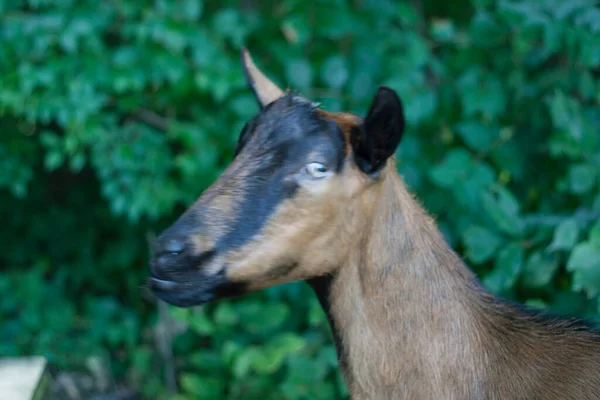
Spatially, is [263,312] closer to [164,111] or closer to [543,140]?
[164,111]

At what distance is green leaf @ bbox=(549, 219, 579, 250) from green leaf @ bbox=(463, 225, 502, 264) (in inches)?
11.6

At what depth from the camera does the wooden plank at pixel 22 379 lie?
3.04 m

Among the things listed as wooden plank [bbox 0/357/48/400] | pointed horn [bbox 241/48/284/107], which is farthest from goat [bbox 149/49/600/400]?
wooden plank [bbox 0/357/48/400]

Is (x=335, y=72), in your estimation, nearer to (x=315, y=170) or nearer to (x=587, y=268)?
(x=587, y=268)

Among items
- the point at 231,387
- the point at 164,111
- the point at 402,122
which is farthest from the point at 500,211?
the point at 164,111

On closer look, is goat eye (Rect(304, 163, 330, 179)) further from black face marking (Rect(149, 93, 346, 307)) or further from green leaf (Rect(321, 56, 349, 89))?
green leaf (Rect(321, 56, 349, 89))

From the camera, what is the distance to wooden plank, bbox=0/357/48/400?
3.04 meters

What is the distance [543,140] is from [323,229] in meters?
2.01

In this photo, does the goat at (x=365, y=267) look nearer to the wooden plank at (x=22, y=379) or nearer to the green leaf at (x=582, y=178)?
the green leaf at (x=582, y=178)

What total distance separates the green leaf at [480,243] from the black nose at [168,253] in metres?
1.51

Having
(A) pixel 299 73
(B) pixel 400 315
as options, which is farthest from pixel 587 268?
(A) pixel 299 73

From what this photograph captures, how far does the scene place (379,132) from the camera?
2.05 metres

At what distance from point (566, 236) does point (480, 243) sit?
14.9 inches

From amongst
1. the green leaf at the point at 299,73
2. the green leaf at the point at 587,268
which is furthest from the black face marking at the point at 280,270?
the green leaf at the point at 299,73
